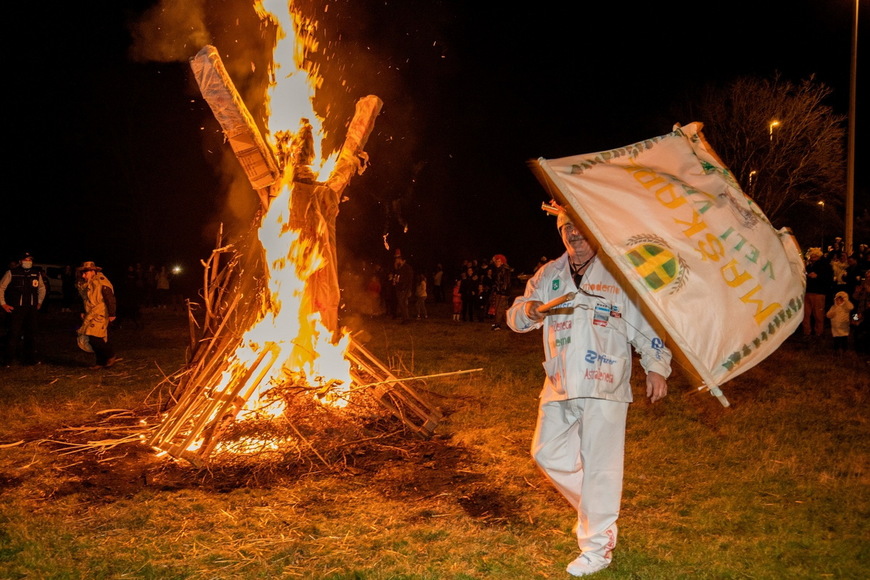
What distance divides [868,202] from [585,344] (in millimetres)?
45319

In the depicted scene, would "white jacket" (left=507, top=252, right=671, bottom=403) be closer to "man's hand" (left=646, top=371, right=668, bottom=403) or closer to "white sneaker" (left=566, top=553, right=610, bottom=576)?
"man's hand" (left=646, top=371, right=668, bottom=403)

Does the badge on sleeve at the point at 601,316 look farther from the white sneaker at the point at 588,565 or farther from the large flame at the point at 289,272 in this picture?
the large flame at the point at 289,272

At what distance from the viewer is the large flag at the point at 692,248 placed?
2926mm

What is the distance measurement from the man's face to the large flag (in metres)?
0.43

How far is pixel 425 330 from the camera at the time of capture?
16031mm

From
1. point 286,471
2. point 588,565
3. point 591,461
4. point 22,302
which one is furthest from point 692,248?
point 22,302

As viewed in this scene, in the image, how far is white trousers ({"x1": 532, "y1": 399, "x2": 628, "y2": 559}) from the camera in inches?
140

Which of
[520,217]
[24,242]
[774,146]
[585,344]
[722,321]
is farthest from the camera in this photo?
[520,217]

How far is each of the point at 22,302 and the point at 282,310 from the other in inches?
278

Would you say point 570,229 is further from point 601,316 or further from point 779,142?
point 779,142

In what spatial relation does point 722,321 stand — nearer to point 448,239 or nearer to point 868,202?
point 448,239

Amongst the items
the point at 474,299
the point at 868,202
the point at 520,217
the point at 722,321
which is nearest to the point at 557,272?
the point at 722,321

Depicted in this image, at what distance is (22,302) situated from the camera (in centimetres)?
1085

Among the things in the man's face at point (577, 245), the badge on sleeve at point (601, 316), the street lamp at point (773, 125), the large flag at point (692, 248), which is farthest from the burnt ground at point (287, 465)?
the street lamp at point (773, 125)
